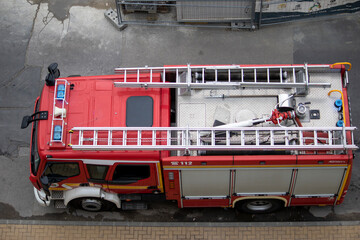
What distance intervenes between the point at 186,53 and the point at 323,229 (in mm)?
5677

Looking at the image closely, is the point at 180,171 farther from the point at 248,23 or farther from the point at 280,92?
the point at 248,23

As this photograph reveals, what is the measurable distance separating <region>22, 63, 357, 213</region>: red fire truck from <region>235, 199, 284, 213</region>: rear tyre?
6 cm

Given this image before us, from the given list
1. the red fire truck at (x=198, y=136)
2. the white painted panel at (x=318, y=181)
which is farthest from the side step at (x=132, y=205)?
the white painted panel at (x=318, y=181)

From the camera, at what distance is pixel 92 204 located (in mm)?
8961

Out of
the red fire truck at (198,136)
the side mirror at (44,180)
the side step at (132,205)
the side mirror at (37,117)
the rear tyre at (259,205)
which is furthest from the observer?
the side step at (132,205)

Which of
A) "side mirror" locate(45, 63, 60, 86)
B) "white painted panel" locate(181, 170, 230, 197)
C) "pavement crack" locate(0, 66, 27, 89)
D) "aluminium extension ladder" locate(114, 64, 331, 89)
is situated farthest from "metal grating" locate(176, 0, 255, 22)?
"white painted panel" locate(181, 170, 230, 197)

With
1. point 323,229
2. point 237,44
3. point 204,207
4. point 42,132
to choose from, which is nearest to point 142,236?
point 204,207

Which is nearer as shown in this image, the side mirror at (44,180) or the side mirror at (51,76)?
the side mirror at (44,180)

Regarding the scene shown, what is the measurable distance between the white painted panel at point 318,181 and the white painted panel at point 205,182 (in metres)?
1.41

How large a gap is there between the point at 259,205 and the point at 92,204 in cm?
364

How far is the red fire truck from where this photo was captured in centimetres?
762

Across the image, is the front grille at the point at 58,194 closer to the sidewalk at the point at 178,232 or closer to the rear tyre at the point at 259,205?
the sidewalk at the point at 178,232

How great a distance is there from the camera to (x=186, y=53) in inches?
452

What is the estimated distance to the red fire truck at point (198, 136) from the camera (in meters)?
7.62
